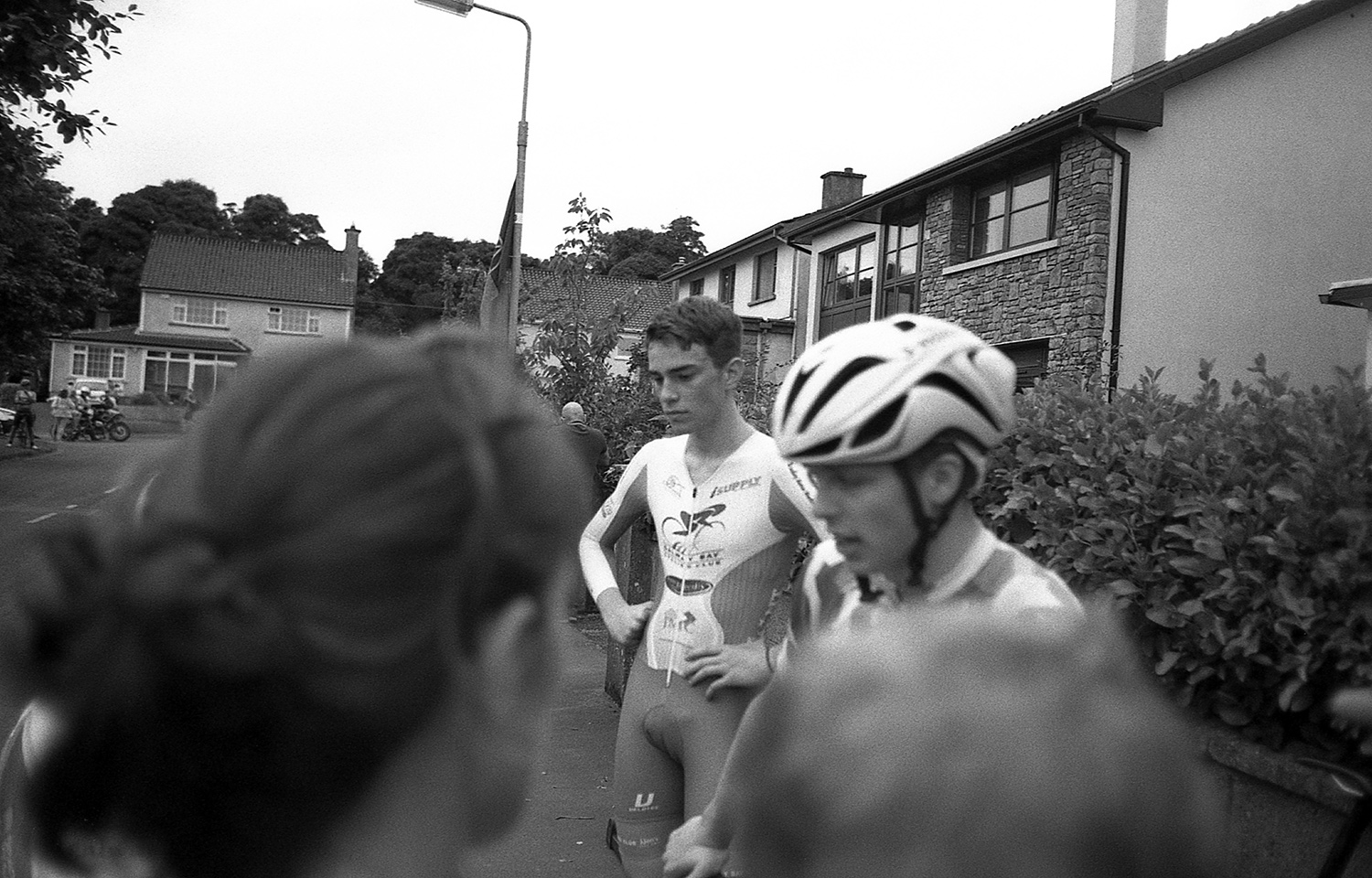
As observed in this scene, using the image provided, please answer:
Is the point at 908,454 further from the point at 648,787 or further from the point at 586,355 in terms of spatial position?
the point at 586,355

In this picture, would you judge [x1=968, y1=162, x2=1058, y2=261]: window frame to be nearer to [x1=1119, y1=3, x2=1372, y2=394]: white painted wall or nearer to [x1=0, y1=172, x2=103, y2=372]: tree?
[x1=1119, y1=3, x2=1372, y2=394]: white painted wall

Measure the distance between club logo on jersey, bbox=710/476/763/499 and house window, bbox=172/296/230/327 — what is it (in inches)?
2737

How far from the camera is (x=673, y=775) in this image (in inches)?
128

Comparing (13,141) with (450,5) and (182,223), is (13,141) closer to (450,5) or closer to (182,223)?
(450,5)

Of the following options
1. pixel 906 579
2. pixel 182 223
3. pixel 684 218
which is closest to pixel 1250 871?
pixel 906 579

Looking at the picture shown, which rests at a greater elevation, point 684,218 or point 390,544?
point 684,218

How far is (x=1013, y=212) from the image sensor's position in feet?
69.5

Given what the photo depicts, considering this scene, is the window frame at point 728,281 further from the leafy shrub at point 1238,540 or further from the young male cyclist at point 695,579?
the young male cyclist at point 695,579

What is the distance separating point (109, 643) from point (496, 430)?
0.34m

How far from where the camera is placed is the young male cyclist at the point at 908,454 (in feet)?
6.31

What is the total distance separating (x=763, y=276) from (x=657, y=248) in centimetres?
4618

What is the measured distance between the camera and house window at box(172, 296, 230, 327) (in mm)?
66500

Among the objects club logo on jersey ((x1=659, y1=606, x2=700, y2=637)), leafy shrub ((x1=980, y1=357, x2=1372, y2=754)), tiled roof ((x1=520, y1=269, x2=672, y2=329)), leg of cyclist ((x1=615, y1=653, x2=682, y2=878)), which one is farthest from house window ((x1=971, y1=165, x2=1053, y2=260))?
leg of cyclist ((x1=615, y1=653, x2=682, y2=878))

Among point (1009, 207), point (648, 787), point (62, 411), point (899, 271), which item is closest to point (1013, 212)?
point (1009, 207)
